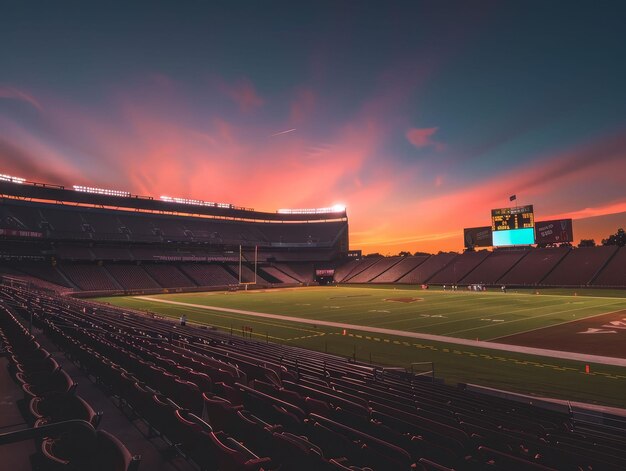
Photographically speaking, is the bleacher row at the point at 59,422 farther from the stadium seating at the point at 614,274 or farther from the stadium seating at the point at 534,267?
the stadium seating at the point at 534,267

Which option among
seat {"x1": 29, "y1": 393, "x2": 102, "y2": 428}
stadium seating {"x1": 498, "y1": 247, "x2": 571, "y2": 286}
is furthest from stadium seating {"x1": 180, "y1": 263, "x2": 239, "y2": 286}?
seat {"x1": 29, "y1": 393, "x2": 102, "y2": 428}

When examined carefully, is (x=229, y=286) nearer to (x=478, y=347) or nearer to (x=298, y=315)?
(x=298, y=315)

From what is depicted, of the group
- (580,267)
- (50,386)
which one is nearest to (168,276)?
(50,386)

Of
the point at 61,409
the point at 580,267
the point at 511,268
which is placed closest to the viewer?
the point at 61,409

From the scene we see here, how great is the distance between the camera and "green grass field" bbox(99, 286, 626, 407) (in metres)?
13.9

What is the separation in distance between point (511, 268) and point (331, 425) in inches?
2868

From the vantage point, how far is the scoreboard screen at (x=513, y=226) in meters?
61.1

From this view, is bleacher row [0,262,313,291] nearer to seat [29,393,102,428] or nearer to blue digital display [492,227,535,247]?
blue digital display [492,227,535,247]

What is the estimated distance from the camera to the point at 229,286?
221 feet

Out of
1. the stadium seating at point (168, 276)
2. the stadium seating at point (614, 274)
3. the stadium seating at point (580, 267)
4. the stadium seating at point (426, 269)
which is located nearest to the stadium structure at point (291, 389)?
the stadium seating at point (614, 274)

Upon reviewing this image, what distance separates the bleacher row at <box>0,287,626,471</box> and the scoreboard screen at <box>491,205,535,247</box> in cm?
5970

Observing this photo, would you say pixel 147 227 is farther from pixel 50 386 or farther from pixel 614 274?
pixel 614 274

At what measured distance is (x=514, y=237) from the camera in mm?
62250

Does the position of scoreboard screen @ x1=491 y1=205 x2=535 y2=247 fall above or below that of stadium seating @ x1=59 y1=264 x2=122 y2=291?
above
